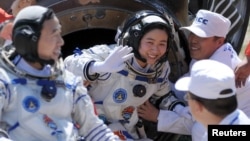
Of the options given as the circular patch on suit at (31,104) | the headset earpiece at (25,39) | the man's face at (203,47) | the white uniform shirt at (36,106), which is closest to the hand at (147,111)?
the man's face at (203,47)

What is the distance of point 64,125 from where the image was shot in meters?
3.51

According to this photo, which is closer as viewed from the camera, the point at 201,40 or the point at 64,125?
the point at 64,125

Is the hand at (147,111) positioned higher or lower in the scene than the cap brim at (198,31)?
lower

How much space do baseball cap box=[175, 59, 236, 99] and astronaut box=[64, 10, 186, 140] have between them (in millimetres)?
857

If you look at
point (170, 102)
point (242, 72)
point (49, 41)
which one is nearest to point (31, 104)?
A: point (49, 41)

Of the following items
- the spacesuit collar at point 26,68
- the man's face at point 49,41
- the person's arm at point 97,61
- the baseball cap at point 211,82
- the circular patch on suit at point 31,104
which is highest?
the man's face at point 49,41

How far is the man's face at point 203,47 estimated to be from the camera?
4.50m

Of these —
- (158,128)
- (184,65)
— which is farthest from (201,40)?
(158,128)

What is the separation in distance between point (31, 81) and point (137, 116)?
114 cm

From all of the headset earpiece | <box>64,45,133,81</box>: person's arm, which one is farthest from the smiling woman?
the headset earpiece

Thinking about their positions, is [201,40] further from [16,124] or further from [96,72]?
[16,124]

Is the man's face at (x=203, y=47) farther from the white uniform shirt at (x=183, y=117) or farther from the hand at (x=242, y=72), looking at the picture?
the hand at (x=242, y=72)

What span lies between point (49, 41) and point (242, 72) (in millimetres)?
1589

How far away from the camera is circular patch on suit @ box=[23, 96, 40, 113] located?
134 inches
